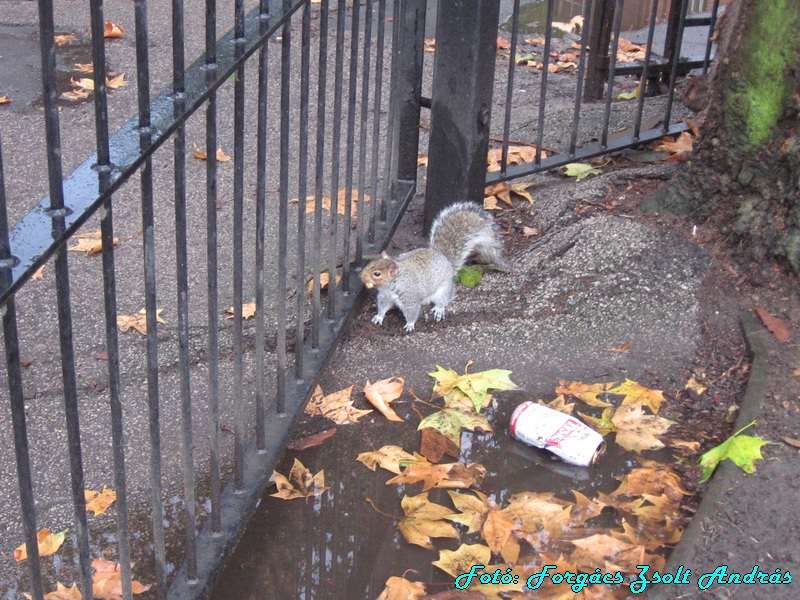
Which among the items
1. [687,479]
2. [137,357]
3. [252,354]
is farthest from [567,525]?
[137,357]

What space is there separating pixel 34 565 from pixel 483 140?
8.73 feet

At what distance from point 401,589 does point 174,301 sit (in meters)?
1.78

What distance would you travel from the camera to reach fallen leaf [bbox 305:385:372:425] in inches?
120

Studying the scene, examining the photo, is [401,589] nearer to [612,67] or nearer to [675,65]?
[612,67]

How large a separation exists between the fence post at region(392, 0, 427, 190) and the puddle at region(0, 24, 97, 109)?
2.49 m

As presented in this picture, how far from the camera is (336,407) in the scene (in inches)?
122

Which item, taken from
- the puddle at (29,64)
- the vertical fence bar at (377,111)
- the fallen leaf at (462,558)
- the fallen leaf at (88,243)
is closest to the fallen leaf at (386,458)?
the fallen leaf at (462,558)

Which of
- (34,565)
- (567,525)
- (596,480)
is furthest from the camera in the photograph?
(596,480)

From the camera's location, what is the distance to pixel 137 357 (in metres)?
3.32

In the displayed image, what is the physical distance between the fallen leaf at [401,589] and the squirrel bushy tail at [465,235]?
164cm

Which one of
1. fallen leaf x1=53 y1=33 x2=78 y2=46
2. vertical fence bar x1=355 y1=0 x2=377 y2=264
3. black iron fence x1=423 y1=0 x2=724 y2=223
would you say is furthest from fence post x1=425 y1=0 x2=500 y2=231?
fallen leaf x1=53 y1=33 x2=78 y2=46

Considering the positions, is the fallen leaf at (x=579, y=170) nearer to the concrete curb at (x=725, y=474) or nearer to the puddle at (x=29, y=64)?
the concrete curb at (x=725, y=474)

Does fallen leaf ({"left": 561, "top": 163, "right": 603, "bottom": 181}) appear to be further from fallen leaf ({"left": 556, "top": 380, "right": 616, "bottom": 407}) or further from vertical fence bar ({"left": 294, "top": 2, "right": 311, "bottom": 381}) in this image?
vertical fence bar ({"left": 294, "top": 2, "right": 311, "bottom": 381})

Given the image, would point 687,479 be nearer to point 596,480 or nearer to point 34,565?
point 596,480
